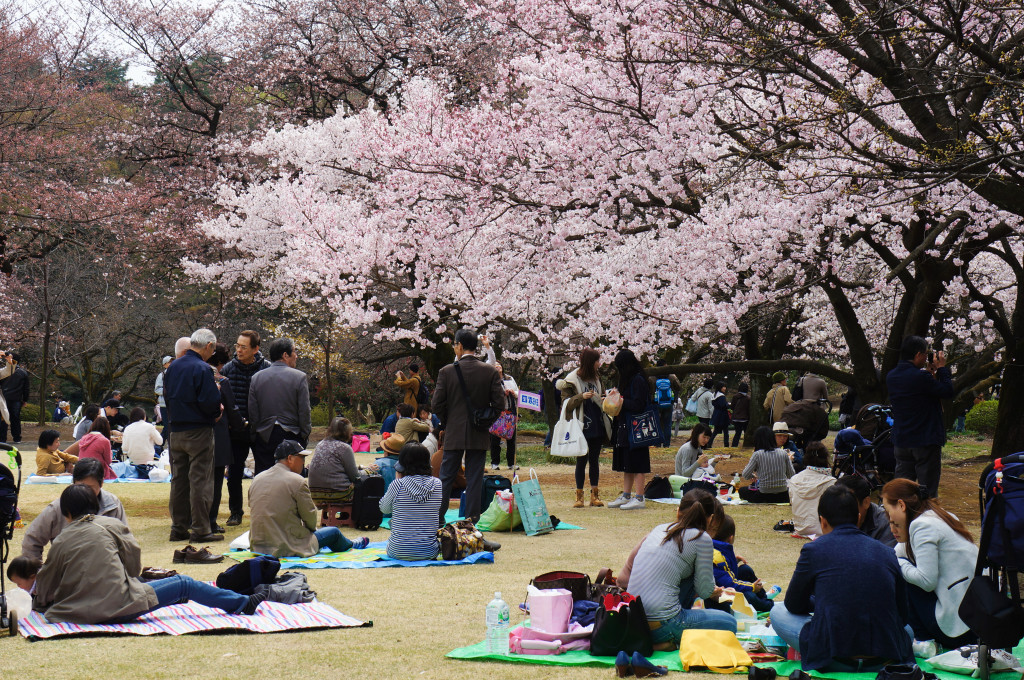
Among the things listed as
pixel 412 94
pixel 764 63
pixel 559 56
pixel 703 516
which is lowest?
pixel 703 516

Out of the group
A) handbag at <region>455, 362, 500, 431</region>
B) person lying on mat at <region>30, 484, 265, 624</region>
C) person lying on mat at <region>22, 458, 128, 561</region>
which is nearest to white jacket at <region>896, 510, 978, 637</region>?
person lying on mat at <region>30, 484, 265, 624</region>

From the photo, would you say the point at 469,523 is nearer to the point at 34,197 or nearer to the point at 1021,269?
the point at 1021,269

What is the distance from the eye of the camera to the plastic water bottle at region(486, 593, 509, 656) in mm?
4879

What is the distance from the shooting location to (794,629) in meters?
4.73

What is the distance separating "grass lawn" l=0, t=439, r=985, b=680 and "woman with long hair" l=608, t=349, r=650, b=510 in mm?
243

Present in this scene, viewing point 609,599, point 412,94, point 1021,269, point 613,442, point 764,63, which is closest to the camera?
point 609,599

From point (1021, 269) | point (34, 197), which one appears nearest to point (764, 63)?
point (1021, 269)

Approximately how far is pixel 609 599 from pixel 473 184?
28.7 ft

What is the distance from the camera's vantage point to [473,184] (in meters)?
12.8

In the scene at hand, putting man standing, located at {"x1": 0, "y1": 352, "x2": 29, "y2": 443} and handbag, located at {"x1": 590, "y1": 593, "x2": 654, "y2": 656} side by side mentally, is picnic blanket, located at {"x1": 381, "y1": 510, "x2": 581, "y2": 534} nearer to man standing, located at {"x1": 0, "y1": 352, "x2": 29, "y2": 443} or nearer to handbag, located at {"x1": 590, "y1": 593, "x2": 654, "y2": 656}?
handbag, located at {"x1": 590, "y1": 593, "x2": 654, "y2": 656}

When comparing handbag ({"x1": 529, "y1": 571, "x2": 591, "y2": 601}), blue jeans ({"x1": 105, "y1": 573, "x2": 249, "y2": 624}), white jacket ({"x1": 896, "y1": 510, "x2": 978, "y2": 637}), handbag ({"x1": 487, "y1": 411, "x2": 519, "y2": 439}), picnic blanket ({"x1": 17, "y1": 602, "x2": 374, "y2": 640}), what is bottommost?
picnic blanket ({"x1": 17, "y1": 602, "x2": 374, "y2": 640})

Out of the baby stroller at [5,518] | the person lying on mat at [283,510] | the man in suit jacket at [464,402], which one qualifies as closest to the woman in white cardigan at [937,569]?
the man in suit jacket at [464,402]

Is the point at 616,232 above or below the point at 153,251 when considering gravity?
below

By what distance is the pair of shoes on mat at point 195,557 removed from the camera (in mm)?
7333
